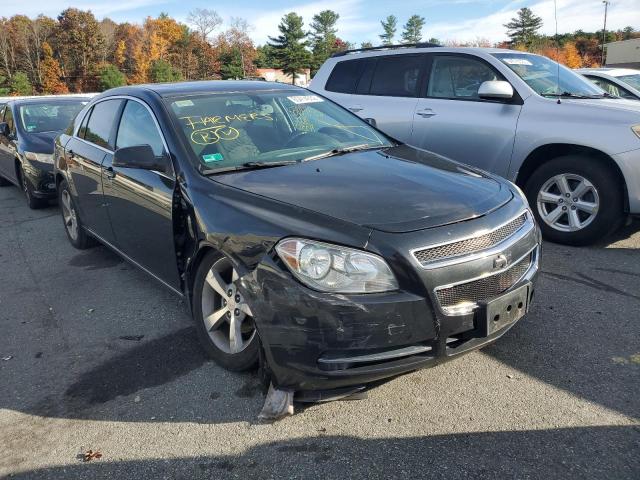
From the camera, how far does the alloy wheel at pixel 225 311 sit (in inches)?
116

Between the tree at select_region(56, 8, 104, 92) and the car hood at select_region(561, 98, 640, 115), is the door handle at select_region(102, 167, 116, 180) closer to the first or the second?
the car hood at select_region(561, 98, 640, 115)

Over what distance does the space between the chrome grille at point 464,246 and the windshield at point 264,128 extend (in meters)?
1.34

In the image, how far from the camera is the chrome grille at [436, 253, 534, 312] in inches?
97.5

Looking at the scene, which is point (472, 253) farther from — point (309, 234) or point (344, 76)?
point (344, 76)

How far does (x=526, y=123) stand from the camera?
17.1 ft

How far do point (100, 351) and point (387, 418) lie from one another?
2011 millimetres

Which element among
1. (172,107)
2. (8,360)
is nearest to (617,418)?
(172,107)

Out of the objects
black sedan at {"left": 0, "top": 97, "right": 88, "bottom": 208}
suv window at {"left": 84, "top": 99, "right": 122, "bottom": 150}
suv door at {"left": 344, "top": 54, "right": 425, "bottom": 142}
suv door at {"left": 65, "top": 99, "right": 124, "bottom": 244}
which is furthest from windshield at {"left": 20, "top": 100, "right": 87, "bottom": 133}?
suv door at {"left": 344, "top": 54, "right": 425, "bottom": 142}

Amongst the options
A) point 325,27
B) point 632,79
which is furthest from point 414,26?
point 632,79

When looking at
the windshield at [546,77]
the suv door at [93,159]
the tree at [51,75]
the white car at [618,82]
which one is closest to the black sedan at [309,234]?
the suv door at [93,159]

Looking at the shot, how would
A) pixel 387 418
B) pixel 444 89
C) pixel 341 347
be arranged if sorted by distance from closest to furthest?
pixel 341 347, pixel 387 418, pixel 444 89

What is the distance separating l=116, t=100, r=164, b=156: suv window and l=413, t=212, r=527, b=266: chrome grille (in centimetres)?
196

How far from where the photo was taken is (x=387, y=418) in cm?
268

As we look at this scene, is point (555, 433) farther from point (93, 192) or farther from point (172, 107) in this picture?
point (93, 192)
